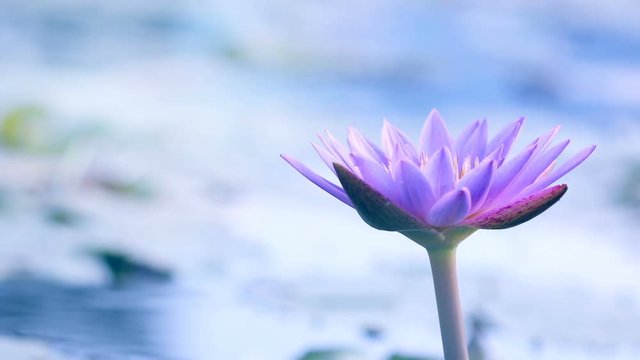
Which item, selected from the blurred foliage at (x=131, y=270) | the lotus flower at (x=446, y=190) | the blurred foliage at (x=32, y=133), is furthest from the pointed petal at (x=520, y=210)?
the blurred foliage at (x=32, y=133)

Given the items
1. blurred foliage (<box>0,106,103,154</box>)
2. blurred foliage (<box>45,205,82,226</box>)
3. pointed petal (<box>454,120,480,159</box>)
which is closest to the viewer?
pointed petal (<box>454,120,480,159</box>)

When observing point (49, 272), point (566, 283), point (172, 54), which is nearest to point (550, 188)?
point (566, 283)

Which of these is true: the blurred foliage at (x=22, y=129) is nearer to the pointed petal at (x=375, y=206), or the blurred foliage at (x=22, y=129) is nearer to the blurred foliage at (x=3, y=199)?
the blurred foliage at (x=3, y=199)

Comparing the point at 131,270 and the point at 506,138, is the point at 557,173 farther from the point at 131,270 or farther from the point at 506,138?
the point at 131,270

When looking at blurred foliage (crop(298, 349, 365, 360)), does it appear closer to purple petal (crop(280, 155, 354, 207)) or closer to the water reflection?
the water reflection

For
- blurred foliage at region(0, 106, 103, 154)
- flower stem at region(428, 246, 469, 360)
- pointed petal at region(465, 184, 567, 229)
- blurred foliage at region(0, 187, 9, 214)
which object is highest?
blurred foliage at region(0, 106, 103, 154)

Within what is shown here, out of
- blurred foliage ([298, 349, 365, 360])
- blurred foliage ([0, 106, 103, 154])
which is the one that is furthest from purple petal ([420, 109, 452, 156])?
blurred foliage ([0, 106, 103, 154])

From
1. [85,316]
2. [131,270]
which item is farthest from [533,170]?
[131,270]
